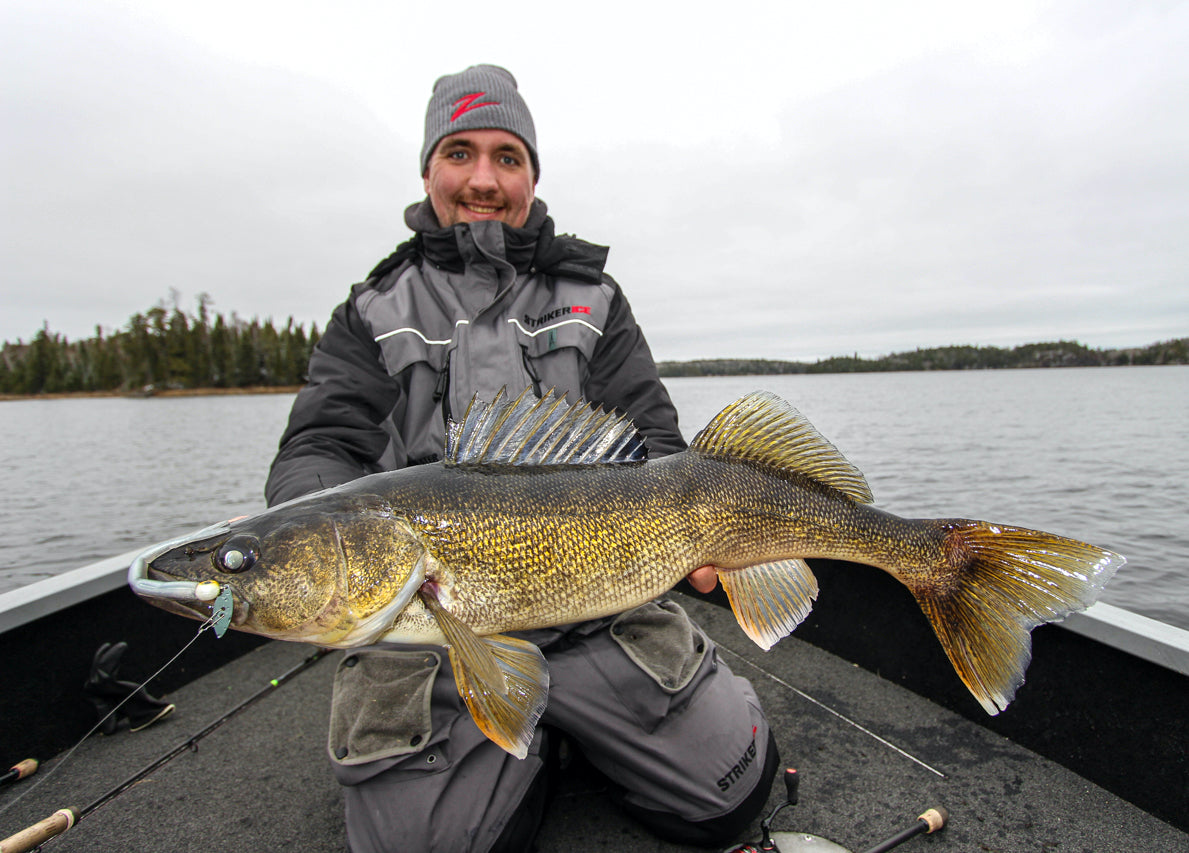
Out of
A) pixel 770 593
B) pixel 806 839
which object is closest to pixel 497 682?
pixel 770 593

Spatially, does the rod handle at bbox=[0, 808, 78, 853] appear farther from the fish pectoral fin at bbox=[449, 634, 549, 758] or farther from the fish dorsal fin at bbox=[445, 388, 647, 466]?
the fish dorsal fin at bbox=[445, 388, 647, 466]

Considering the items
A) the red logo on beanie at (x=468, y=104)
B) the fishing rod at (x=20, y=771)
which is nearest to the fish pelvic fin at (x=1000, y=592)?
the red logo on beanie at (x=468, y=104)

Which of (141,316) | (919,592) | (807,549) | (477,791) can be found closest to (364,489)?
(477,791)

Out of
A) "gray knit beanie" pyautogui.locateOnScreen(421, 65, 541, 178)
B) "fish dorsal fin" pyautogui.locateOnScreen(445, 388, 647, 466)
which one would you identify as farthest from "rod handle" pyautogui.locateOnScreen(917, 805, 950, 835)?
"gray knit beanie" pyautogui.locateOnScreen(421, 65, 541, 178)

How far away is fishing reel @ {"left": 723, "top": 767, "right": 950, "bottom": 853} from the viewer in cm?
227

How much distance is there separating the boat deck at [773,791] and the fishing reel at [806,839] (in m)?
0.08

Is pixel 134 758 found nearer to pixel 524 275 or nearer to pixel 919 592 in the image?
pixel 524 275

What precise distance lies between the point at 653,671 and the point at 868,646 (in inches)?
64.3

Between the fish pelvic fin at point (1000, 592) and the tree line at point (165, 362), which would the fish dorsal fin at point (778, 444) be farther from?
the tree line at point (165, 362)

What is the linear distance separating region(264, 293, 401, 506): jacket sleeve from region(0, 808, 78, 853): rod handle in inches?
51.2

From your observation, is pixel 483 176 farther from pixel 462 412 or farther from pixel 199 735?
pixel 199 735

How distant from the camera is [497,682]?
78.0 inches

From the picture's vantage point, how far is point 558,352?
133 inches

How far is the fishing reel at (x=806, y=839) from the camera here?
227 centimetres
